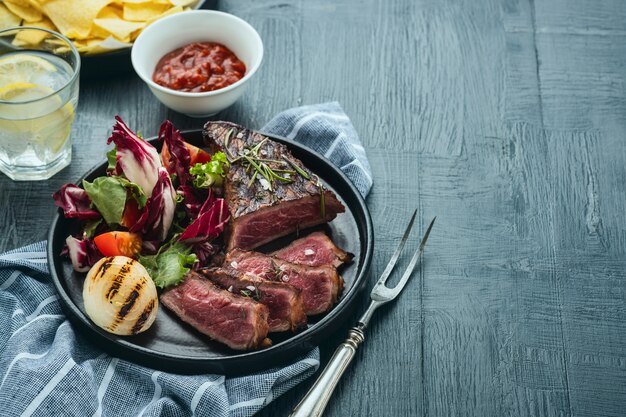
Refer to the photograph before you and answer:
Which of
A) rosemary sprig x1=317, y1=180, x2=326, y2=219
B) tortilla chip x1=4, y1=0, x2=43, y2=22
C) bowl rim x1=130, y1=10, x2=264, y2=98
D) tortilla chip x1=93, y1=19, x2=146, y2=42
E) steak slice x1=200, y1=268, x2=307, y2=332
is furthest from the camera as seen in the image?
tortilla chip x1=4, y1=0, x2=43, y2=22

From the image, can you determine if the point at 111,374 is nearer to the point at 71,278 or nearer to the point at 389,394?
the point at 71,278

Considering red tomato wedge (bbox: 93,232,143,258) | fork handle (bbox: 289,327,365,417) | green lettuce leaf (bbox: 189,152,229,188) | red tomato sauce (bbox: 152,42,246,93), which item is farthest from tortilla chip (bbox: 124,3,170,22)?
fork handle (bbox: 289,327,365,417)

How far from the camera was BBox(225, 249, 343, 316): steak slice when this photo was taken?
339 centimetres

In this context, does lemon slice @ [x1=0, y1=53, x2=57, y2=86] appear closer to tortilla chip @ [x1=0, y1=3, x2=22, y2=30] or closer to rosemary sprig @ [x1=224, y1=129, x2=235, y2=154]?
tortilla chip @ [x1=0, y1=3, x2=22, y2=30]

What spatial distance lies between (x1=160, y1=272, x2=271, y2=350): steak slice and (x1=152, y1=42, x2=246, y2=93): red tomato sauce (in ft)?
4.13

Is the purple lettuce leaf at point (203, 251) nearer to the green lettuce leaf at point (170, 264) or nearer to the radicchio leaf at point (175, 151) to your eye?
the green lettuce leaf at point (170, 264)

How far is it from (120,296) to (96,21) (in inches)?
72.8

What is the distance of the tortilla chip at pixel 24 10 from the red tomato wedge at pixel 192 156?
1.33m

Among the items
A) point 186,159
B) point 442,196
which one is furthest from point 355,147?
point 186,159

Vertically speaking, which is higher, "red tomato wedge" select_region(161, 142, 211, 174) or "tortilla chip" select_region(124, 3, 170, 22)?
"tortilla chip" select_region(124, 3, 170, 22)

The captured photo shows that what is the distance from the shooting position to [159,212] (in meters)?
3.56

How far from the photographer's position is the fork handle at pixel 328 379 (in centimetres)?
318

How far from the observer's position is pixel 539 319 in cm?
374

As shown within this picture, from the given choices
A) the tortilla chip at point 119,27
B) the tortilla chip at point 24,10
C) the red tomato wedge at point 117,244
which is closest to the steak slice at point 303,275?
the red tomato wedge at point 117,244
